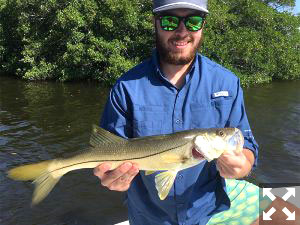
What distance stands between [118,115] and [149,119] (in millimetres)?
281

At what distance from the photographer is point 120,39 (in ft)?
77.4

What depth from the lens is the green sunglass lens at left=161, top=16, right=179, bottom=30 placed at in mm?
3195

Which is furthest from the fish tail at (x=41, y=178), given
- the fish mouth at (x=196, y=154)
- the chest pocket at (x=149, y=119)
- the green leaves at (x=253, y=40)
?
the green leaves at (x=253, y=40)

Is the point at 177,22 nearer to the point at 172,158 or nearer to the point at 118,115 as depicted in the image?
the point at 118,115

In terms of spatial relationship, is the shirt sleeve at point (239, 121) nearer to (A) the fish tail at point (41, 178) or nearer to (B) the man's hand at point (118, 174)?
(B) the man's hand at point (118, 174)

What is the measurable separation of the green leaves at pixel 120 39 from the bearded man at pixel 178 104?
18360 mm

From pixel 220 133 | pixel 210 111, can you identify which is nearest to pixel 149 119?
pixel 210 111

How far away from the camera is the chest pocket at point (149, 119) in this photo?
3168mm

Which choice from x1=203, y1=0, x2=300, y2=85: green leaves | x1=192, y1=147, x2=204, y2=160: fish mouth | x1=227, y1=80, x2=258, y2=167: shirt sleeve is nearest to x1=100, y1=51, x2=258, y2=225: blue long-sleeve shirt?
x1=227, y1=80, x2=258, y2=167: shirt sleeve

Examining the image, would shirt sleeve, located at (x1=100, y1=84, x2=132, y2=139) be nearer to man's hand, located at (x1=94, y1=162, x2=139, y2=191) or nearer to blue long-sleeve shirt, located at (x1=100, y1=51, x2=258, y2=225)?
blue long-sleeve shirt, located at (x1=100, y1=51, x2=258, y2=225)

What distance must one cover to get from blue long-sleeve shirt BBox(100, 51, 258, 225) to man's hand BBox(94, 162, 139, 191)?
0.32m

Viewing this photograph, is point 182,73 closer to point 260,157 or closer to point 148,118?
point 148,118

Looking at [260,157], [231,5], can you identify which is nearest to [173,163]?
[260,157]

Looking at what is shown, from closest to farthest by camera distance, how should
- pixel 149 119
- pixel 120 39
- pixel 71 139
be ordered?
1. pixel 149 119
2. pixel 71 139
3. pixel 120 39
